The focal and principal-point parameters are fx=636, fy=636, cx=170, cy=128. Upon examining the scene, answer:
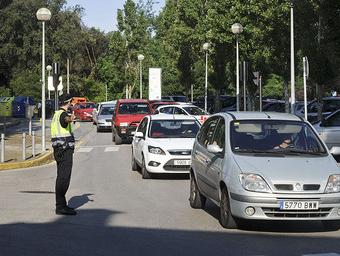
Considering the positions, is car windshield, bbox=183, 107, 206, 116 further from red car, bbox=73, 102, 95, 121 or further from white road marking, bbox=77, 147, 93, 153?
red car, bbox=73, 102, 95, 121

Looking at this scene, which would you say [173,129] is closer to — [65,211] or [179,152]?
[179,152]

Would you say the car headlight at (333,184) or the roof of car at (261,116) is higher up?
the roof of car at (261,116)

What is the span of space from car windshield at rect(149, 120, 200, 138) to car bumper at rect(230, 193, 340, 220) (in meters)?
7.29

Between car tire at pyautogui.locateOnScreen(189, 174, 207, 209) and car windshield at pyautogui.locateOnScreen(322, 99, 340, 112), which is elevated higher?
car windshield at pyautogui.locateOnScreen(322, 99, 340, 112)

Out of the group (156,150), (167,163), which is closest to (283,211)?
(167,163)

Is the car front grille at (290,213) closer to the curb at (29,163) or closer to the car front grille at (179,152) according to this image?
the car front grille at (179,152)

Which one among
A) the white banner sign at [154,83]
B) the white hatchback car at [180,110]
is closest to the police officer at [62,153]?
the white hatchback car at [180,110]

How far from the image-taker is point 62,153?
390 inches

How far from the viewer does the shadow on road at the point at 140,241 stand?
7406mm

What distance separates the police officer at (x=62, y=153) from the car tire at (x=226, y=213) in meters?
2.61

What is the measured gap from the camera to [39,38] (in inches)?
2960

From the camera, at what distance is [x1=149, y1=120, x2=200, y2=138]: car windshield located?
50.6 feet

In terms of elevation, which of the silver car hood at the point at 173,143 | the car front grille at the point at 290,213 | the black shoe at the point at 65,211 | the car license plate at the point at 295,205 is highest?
the silver car hood at the point at 173,143

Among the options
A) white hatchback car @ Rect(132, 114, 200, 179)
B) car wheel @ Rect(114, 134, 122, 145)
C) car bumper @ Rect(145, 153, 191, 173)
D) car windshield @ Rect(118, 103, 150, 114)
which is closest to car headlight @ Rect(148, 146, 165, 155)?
white hatchback car @ Rect(132, 114, 200, 179)
